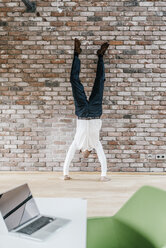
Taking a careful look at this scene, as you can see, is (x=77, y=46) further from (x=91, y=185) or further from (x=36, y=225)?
(x=36, y=225)

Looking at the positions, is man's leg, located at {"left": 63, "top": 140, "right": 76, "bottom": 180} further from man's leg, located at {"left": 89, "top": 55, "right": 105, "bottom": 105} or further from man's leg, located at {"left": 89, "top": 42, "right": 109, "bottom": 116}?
man's leg, located at {"left": 89, "top": 55, "right": 105, "bottom": 105}

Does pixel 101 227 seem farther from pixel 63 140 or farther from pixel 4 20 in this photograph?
pixel 4 20

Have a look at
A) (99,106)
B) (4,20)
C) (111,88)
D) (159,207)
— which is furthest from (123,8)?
(159,207)

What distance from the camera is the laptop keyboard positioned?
1.18 metres

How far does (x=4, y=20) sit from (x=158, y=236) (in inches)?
158

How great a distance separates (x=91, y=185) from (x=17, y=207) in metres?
2.61

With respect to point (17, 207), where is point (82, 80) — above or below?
above

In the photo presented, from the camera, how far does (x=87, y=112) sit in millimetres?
3855

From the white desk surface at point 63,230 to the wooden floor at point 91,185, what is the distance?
1.42 m

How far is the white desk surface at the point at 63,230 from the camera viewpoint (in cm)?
108

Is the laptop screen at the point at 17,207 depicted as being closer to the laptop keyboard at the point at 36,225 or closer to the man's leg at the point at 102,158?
the laptop keyboard at the point at 36,225

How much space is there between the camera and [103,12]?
416cm

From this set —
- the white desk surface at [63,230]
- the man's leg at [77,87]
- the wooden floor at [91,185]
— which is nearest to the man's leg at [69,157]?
the wooden floor at [91,185]

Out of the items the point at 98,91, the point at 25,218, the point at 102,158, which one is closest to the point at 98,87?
the point at 98,91
